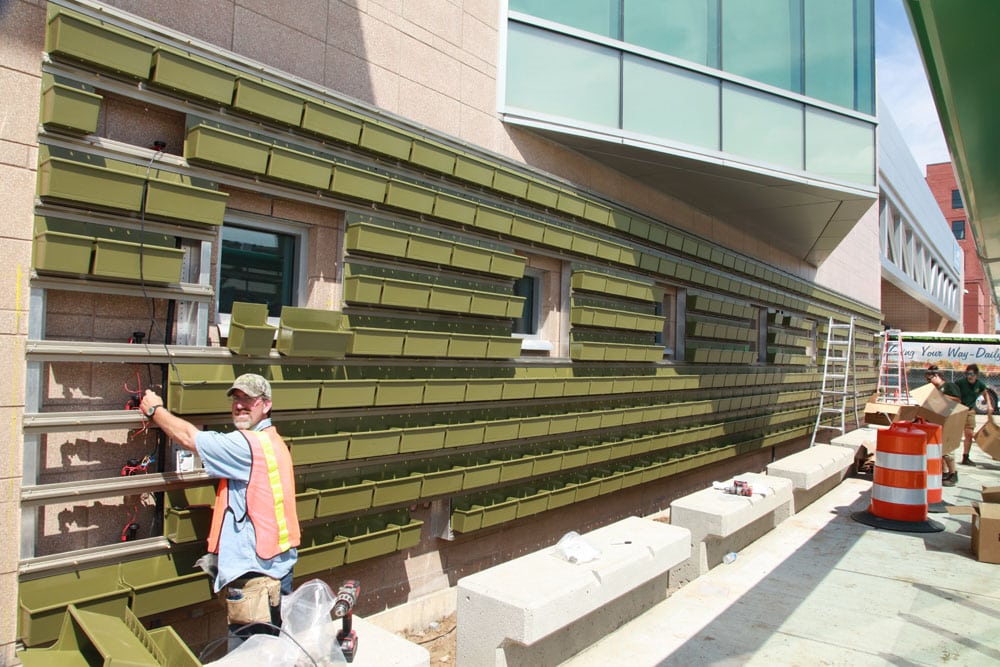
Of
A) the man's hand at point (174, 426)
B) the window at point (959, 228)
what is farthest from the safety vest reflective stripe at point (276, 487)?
the window at point (959, 228)

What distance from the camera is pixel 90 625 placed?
3441 mm

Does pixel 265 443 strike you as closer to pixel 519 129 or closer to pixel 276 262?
pixel 276 262

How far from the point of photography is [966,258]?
6931 centimetres

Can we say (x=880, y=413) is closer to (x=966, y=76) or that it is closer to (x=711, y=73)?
(x=711, y=73)

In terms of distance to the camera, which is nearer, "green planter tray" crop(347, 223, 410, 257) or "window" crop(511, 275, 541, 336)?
"green planter tray" crop(347, 223, 410, 257)

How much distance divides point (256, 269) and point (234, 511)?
2.42m

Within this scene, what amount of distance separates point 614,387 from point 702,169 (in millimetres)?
3448

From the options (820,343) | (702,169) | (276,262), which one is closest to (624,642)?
(276,262)

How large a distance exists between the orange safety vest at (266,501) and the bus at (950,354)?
94.9 ft

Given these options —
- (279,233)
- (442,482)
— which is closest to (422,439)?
(442,482)

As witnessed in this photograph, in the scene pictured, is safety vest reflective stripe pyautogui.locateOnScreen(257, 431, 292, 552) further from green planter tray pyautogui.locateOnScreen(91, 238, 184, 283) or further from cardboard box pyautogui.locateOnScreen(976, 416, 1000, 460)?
cardboard box pyautogui.locateOnScreen(976, 416, 1000, 460)

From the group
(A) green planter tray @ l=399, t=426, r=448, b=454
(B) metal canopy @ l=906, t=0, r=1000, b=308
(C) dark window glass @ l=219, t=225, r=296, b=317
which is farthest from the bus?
(C) dark window glass @ l=219, t=225, r=296, b=317

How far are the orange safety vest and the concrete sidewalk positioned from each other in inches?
97.6

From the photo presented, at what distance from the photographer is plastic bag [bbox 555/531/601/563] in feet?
17.8
